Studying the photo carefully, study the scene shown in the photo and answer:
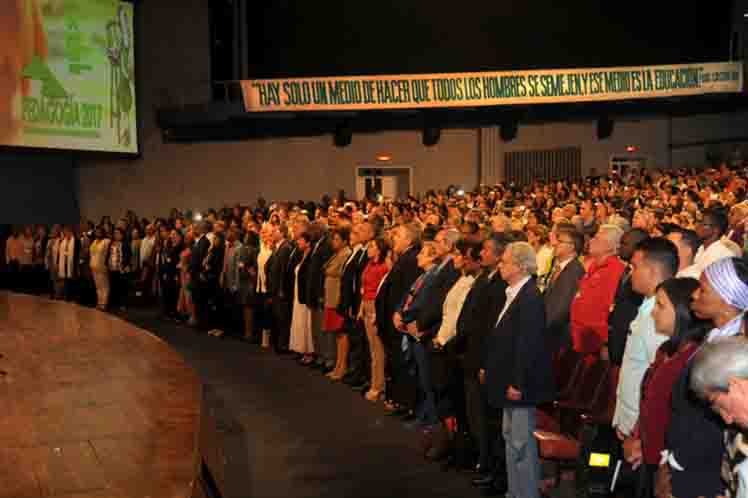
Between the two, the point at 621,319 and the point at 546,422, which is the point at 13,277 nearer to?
the point at 546,422

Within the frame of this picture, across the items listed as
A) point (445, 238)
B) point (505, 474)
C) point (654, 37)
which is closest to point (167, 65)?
point (654, 37)

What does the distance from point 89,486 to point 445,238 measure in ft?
16.0

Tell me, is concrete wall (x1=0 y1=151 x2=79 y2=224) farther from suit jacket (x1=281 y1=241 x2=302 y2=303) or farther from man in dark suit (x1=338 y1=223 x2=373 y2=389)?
man in dark suit (x1=338 y1=223 x2=373 y2=389)

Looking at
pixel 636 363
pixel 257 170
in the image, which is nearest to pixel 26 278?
pixel 257 170

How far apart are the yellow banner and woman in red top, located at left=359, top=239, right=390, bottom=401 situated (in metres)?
11.3

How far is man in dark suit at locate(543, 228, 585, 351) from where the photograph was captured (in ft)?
21.0

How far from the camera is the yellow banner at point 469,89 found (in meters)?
20.0

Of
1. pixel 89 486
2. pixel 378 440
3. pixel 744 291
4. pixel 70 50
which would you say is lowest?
pixel 378 440

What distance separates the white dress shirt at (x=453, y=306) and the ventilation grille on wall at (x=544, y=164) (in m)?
17.1

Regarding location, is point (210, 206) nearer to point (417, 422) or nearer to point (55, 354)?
point (417, 422)

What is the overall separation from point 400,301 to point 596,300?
2.62 meters

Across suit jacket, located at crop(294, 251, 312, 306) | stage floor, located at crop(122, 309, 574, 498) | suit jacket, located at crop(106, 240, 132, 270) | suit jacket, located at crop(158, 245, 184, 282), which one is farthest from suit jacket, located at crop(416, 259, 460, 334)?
suit jacket, located at crop(106, 240, 132, 270)

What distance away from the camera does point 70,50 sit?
1675cm

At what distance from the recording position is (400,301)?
8.42 meters
